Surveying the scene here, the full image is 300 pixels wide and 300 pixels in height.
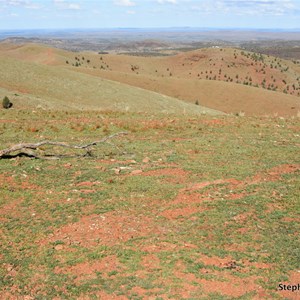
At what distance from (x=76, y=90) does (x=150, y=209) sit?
1045 inches

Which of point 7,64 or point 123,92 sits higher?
point 7,64

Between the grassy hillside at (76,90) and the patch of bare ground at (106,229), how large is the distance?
20120 mm

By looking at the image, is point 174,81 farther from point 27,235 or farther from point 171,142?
point 27,235

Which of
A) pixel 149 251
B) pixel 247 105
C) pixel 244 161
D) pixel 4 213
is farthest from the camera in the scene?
Answer: pixel 247 105

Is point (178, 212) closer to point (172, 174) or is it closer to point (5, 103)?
point (172, 174)

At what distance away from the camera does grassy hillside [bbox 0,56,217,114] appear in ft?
100.0

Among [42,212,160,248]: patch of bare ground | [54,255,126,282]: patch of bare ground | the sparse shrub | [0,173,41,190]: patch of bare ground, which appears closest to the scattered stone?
[42,212,160,248]: patch of bare ground

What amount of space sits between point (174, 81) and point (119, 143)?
123 feet

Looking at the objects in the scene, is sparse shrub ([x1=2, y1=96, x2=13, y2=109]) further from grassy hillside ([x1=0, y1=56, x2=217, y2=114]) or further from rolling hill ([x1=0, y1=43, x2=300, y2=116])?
rolling hill ([x1=0, y1=43, x2=300, y2=116])

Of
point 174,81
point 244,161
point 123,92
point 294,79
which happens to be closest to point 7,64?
point 123,92

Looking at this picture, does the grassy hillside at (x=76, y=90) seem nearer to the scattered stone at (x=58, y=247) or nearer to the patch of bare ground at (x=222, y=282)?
the scattered stone at (x=58, y=247)

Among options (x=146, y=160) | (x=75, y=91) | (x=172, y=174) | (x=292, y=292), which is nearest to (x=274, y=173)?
(x=172, y=174)

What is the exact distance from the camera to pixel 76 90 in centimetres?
3366

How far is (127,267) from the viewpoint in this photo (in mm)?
6668
